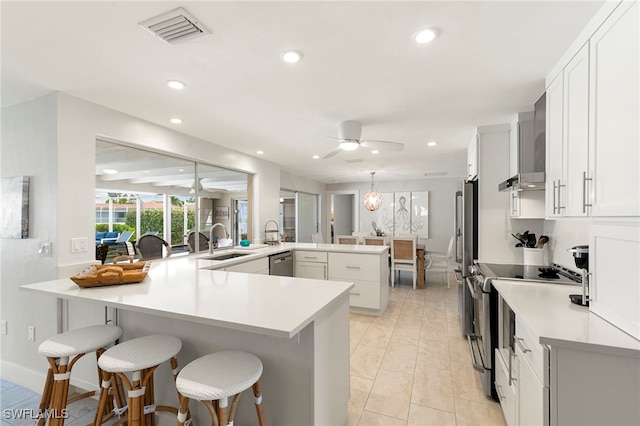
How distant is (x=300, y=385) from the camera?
1.48m

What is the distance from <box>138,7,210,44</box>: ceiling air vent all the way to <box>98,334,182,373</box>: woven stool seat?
66.1 inches

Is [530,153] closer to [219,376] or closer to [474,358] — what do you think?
[474,358]

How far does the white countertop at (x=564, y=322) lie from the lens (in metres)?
1.11

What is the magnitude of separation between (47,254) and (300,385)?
7.46 ft

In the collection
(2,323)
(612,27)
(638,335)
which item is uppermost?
(612,27)

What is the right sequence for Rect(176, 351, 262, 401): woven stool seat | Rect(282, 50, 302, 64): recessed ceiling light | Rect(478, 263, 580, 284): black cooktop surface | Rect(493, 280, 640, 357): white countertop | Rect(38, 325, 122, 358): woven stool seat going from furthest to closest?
Rect(478, 263, 580, 284): black cooktop surface < Rect(282, 50, 302, 64): recessed ceiling light < Rect(38, 325, 122, 358): woven stool seat < Rect(176, 351, 262, 401): woven stool seat < Rect(493, 280, 640, 357): white countertop

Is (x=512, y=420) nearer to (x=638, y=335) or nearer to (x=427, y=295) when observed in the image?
(x=638, y=335)

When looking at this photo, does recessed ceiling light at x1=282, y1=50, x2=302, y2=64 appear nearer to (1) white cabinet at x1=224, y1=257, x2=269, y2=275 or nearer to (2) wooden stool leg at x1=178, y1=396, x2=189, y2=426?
(2) wooden stool leg at x1=178, y1=396, x2=189, y2=426

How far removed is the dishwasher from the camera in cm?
379

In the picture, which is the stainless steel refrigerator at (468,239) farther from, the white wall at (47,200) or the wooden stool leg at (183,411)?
the white wall at (47,200)

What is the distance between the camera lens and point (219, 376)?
1.30m

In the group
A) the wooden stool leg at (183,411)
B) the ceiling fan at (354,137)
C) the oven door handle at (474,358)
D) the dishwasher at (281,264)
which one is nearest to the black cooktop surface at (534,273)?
the oven door handle at (474,358)

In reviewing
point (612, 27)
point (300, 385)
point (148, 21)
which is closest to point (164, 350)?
point (300, 385)

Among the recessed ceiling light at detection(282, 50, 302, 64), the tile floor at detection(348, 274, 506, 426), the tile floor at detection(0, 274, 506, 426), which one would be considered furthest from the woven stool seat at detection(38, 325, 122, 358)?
the recessed ceiling light at detection(282, 50, 302, 64)
